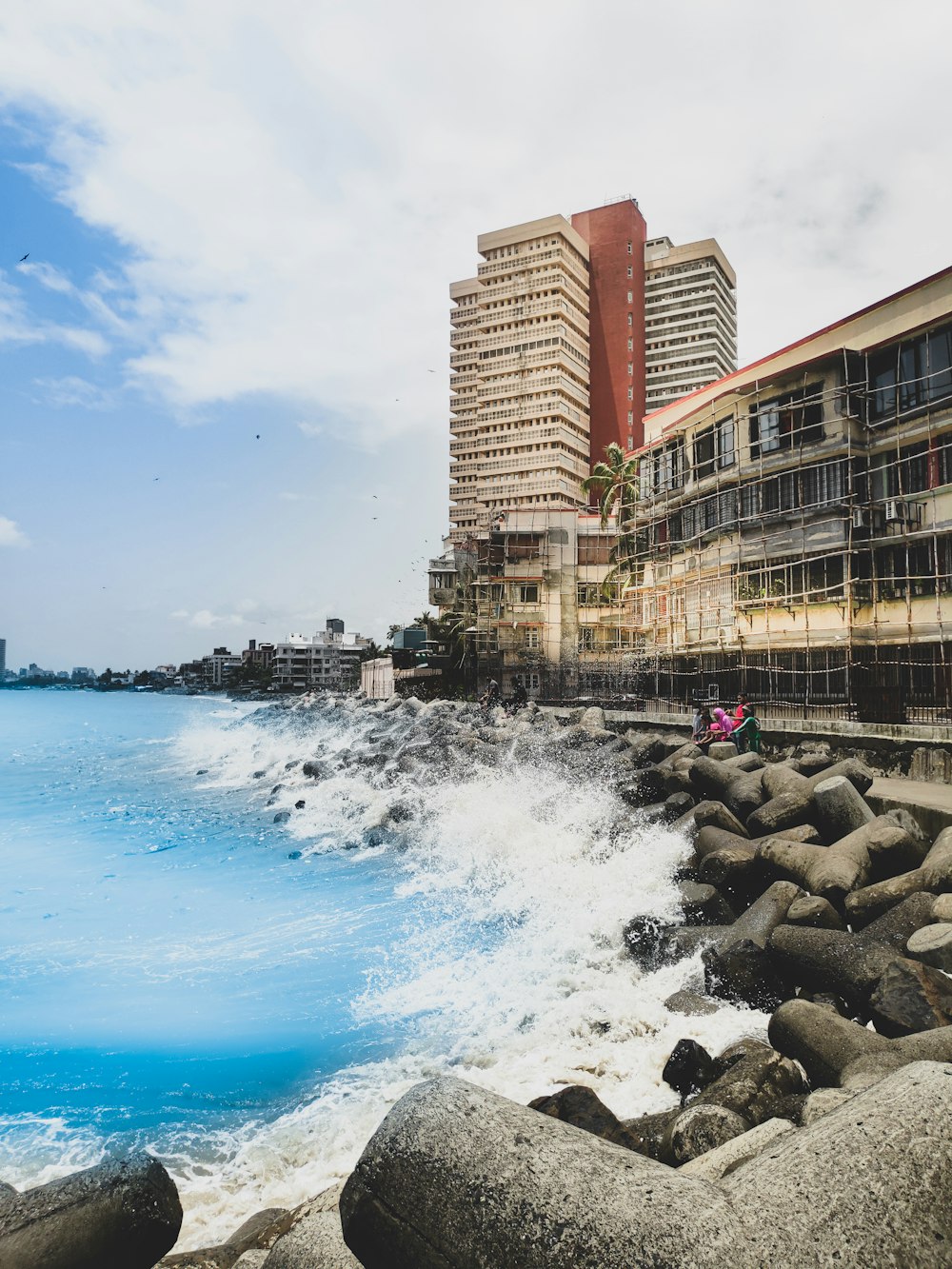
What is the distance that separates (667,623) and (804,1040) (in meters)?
27.2

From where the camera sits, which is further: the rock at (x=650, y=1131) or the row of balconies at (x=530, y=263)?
the row of balconies at (x=530, y=263)

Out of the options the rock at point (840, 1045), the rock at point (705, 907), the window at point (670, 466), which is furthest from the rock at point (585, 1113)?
the window at point (670, 466)

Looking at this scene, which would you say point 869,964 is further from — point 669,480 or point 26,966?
point 669,480

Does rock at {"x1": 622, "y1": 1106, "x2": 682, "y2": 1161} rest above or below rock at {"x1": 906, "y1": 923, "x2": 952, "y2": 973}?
below

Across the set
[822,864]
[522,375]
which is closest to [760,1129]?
[822,864]

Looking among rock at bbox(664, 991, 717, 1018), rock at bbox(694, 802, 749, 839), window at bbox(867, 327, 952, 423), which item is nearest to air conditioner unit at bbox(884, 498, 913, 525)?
window at bbox(867, 327, 952, 423)

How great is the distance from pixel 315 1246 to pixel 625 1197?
4.10 feet

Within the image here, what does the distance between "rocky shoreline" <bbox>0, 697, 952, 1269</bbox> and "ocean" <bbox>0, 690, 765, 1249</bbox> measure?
2.28 ft

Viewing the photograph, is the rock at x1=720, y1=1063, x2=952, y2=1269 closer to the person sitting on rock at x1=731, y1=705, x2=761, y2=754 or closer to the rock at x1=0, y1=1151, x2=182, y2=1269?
the rock at x1=0, y1=1151, x2=182, y2=1269

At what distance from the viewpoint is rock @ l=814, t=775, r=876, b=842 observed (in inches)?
352

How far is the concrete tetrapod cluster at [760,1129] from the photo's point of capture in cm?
229

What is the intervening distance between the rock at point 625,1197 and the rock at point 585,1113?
199 cm

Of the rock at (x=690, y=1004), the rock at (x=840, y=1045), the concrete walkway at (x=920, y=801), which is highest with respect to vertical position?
the concrete walkway at (x=920, y=801)

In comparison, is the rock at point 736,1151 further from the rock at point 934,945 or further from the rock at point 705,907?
the rock at point 705,907
